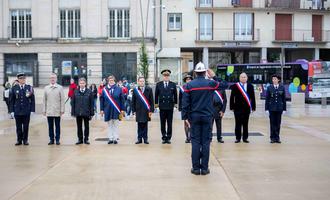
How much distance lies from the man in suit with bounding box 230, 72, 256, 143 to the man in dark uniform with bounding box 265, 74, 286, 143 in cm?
48

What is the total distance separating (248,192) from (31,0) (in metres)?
38.8

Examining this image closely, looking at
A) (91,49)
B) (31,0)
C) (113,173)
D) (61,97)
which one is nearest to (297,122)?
(61,97)

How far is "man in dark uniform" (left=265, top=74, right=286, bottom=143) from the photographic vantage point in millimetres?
13969

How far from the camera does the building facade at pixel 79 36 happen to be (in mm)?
43406

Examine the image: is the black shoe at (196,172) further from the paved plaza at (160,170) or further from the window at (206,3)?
the window at (206,3)

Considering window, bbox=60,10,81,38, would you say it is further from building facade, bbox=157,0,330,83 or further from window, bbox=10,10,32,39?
building facade, bbox=157,0,330,83

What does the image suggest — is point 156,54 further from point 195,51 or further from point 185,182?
point 185,182

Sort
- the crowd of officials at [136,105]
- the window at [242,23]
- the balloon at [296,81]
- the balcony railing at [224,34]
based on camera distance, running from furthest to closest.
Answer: the window at [242,23], the balcony railing at [224,34], the balloon at [296,81], the crowd of officials at [136,105]

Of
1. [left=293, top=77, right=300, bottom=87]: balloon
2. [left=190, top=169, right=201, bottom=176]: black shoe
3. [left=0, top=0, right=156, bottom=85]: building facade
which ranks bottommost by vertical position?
[left=190, top=169, right=201, bottom=176]: black shoe

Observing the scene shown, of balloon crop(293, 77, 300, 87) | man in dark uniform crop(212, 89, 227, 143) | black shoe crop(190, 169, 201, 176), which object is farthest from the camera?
balloon crop(293, 77, 300, 87)

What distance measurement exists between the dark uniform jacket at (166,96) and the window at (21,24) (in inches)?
1277

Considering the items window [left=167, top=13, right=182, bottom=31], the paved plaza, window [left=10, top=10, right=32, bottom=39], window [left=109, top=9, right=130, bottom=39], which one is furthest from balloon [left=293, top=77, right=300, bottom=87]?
the paved plaza

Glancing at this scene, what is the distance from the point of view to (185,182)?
29.4 ft

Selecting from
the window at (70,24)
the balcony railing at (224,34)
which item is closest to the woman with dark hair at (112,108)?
the window at (70,24)
